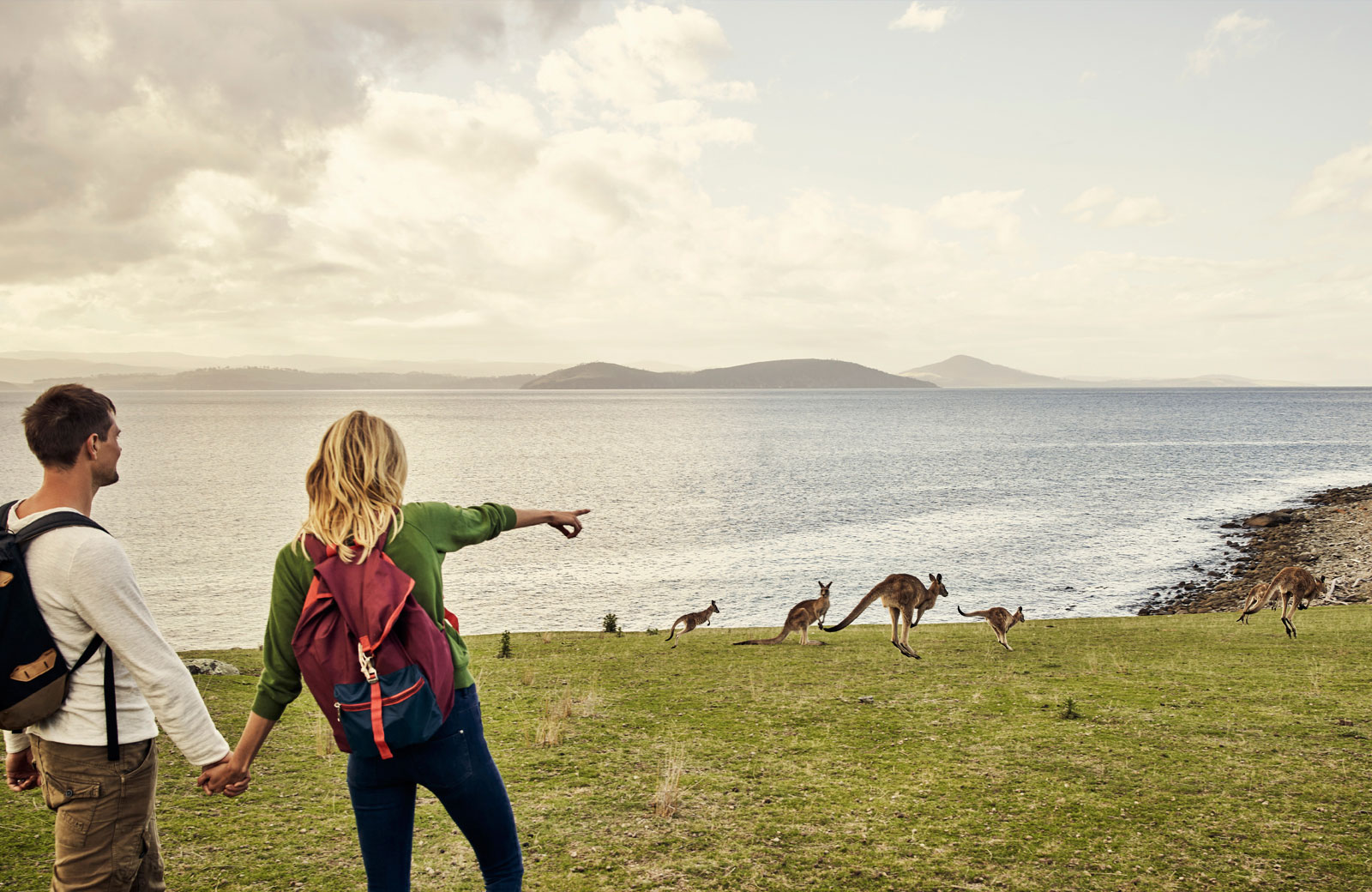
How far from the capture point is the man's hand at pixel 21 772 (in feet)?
10.7

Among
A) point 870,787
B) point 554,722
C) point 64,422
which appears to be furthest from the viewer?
point 554,722

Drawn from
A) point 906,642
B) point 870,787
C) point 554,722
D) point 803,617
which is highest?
point 870,787

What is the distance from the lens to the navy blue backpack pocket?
2807 millimetres

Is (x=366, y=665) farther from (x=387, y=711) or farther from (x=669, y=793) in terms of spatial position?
(x=669, y=793)

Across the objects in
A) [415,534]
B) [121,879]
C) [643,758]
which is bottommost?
[643,758]

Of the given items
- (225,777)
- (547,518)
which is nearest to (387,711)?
(225,777)

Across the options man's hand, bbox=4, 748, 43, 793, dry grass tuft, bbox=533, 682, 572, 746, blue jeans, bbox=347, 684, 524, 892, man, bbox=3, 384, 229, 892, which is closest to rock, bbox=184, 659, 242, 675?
dry grass tuft, bbox=533, 682, 572, 746

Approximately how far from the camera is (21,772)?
10.9 ft

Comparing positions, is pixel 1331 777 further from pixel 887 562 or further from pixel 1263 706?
pixel 887 562

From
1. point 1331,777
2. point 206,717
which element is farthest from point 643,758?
point 1331,777

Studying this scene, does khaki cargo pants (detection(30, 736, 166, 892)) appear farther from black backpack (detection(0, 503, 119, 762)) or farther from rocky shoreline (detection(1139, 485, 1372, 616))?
rocky shoreline (detection(1139, 485, 1372, 616))

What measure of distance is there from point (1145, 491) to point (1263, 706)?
54.0 metres

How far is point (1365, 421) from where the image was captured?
142875 mm

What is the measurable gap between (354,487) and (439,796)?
1.22 meters
